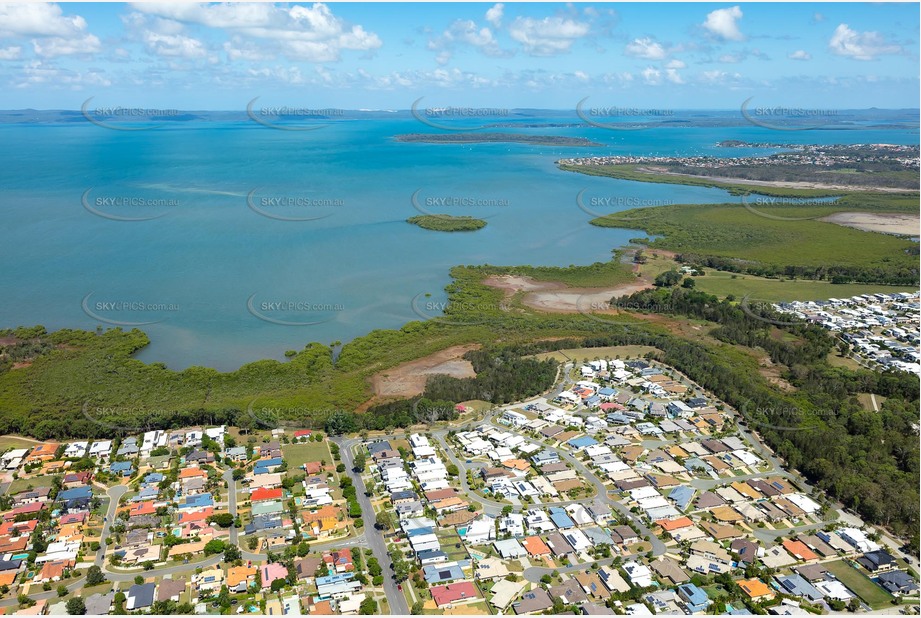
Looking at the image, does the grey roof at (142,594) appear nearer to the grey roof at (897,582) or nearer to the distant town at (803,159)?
the grey roof at (897,582)

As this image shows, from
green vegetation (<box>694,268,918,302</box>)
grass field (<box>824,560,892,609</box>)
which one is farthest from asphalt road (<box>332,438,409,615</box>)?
green vegetation (<box>694,268,918,302</box>)

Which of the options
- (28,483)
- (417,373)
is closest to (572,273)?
(417,373)

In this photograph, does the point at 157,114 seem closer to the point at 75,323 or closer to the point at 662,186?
the point at 662,186

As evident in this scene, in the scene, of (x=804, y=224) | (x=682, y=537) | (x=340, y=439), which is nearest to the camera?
(x=682, y=537)

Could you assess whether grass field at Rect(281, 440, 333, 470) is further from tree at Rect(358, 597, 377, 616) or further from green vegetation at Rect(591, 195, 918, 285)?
green vegetation at Rect(591, 195, 918, 285)

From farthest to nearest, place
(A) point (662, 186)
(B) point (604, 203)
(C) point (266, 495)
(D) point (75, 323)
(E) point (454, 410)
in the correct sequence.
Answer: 1. (A) point (662, 186)
2. (B) point (604, 203)
3. (D) point (75, 323)
4. (E) point (454, 410)
5. (C) point (266, 495)

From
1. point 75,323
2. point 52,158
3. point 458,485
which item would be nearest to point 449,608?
point 458,485
